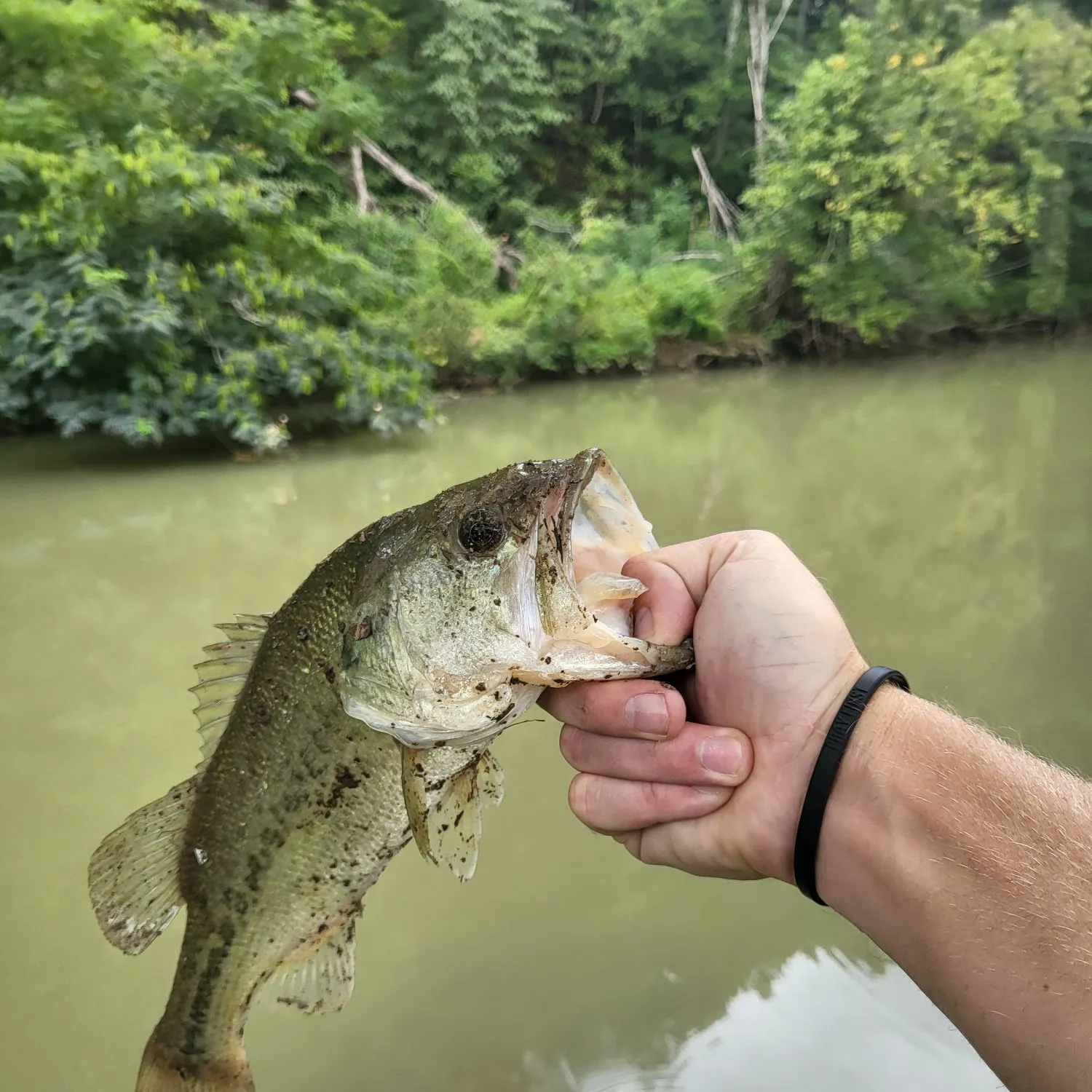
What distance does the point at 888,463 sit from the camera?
649 cm

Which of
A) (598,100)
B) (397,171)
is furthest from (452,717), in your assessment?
(598,100)

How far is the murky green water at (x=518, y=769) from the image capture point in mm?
1881

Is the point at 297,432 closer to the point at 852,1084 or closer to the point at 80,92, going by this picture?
the point at 80,92

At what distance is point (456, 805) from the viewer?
1.28 m

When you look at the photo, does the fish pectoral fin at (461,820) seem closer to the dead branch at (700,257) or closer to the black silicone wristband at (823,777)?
the black silicone wristband at (823,777)

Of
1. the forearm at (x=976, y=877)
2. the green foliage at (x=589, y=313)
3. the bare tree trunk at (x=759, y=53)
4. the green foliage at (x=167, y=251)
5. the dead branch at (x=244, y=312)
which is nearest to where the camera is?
the forearm at (x=976, y=877)

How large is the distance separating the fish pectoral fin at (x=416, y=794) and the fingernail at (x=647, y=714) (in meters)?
0.36

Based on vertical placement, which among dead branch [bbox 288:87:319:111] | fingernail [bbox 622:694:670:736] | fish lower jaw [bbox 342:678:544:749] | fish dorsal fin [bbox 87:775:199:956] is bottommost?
fish dorsal fin [bbox 87:775:199:956]

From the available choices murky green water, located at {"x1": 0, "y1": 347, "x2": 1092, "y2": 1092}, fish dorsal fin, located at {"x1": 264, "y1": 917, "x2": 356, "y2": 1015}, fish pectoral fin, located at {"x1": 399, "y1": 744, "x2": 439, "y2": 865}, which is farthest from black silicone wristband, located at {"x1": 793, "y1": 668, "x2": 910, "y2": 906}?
murky green water, located at {"x1": 0, "y1": 347, "x2": 1092, "y2": 1092}

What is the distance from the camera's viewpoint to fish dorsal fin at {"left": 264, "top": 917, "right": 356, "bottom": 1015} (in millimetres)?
1320

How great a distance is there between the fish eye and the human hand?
1.12ft

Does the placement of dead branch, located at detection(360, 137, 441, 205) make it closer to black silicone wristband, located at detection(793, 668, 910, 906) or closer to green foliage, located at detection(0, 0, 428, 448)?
green foliage, located at detection(0, 0, 428, 448)

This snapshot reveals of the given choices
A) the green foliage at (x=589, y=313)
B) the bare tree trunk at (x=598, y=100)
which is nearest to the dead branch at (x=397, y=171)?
the green foliage at (x=589, y=313)

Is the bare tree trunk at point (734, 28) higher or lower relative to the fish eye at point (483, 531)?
higher
